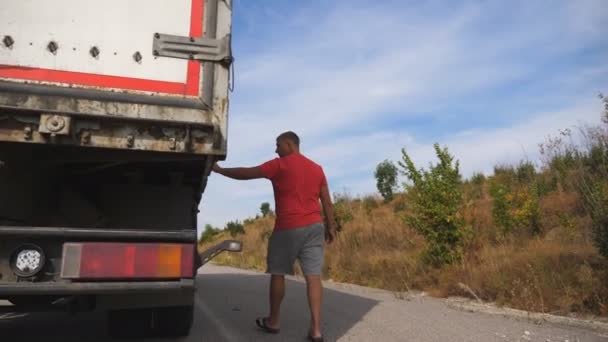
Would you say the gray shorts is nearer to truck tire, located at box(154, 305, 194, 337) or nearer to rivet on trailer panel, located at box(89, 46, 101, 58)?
truck tire, located at box(154, 305, 194, 337)

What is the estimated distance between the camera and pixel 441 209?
33.1 feet

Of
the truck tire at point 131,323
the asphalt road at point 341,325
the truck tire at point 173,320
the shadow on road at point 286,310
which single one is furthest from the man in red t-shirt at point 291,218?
the truck tire at point 131,323

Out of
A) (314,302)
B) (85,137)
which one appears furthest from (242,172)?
(85,137)

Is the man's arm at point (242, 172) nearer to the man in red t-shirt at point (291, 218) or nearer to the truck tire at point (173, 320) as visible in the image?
the man in red t-shirt at point (291, 218)

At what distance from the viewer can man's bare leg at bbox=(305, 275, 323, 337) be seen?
14.8ft

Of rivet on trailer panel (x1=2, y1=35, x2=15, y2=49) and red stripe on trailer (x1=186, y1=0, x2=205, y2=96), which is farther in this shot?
red stripe on trailer (x1=186, y1=0, x2=205, y2=96)

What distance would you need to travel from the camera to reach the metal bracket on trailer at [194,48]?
325cm

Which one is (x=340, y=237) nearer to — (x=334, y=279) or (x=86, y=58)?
(x=334, y=279)

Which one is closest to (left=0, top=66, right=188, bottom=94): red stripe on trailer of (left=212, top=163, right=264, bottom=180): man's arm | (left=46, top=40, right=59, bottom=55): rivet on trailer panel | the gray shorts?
(left=46, top=40, right=59, bottom=55): rivet on trailer panel

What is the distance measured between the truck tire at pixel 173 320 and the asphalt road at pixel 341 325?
0.40 ft

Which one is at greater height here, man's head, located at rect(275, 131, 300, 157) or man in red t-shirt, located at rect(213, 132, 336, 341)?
man's head, located at rect(275, 131, 300, 157)

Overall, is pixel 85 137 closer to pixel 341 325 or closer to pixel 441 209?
pixel 341 325

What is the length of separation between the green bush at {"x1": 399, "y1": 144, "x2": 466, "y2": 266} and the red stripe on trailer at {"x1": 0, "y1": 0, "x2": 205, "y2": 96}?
7562 mm

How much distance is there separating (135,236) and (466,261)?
8.11 metres
